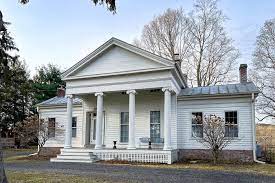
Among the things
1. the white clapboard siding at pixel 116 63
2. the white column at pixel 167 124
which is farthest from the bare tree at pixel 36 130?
the white column at pixel 167 124

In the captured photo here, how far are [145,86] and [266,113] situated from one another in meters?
16.5

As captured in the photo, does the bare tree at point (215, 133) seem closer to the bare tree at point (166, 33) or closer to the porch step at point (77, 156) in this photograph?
the porch step at point (77, 156)

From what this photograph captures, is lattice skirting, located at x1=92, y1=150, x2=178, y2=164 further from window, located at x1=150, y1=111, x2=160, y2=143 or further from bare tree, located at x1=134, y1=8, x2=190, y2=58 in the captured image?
bare tree, located at x1=134, y1=8, x2=190, y2=58

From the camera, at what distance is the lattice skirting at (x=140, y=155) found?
1711 cm

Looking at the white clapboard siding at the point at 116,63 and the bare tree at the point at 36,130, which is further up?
the white clapboard siding at the point at 116,63

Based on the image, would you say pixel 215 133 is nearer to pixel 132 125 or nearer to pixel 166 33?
pixel 132 125

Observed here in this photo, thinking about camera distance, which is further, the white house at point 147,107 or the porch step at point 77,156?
the porch step at point 77,156

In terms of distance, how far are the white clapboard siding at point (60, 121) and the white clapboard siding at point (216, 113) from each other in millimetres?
7752

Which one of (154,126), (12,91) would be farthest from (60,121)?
(12,91)

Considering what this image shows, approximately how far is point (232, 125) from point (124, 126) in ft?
24.0

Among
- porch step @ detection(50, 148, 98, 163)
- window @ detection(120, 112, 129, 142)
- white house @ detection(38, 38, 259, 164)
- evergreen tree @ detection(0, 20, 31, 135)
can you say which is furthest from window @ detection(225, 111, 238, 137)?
evergreen tree @ detection(0, 20, 31, 135)

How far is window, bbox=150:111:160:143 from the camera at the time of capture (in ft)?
66.0

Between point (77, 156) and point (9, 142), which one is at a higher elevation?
point (77, 156)

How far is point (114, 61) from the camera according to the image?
19.6m
